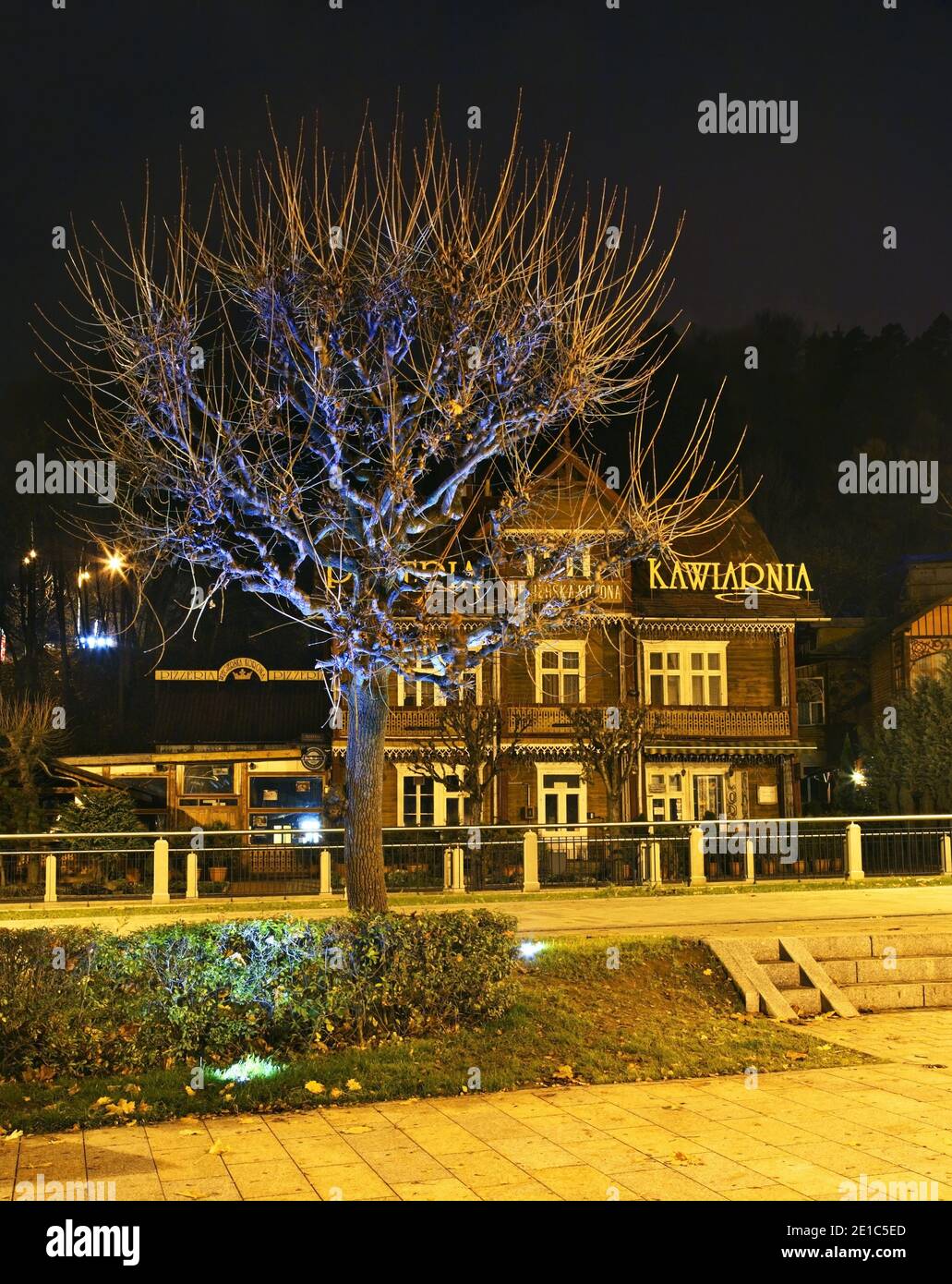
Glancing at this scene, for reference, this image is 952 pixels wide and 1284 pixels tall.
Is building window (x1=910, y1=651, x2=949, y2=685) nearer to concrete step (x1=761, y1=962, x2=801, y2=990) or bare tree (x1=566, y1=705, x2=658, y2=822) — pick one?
bare tree (x1=566, y1=705, x2=658, y2=822)

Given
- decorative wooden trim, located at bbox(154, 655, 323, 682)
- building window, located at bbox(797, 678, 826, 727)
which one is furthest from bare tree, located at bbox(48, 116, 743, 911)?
building window, located at bbox(797, 678, 826, 727)

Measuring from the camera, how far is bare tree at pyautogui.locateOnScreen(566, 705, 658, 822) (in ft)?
111

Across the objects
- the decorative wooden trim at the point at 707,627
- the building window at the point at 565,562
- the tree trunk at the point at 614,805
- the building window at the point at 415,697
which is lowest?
the tree trunk at the point at 614,805

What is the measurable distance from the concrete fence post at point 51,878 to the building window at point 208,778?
1376 cm

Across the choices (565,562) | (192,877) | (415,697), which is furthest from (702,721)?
(565,562)

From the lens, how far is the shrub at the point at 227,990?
9539mm

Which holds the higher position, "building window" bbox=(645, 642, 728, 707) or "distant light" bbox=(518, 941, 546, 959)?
"building window" bbox=(645, 642, 728, 707)

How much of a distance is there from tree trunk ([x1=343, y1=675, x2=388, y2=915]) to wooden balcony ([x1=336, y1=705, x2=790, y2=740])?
2560cm

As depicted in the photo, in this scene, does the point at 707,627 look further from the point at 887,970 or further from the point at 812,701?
the point at 887,970

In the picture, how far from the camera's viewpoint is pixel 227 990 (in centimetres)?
992

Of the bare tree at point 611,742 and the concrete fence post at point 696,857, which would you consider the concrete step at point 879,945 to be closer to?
the concrete fence post at point 696,857

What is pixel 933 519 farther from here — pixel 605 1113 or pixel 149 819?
pixel 605 1113

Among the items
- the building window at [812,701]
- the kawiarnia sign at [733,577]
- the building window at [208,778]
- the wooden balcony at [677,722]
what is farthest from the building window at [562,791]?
the building window at [812,701]
